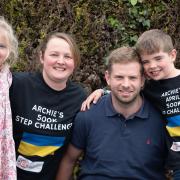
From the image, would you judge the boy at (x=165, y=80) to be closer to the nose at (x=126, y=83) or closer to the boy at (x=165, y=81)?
the boy at (x=165, y=81)

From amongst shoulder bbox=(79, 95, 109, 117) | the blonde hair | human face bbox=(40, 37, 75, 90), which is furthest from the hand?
the blonde hair

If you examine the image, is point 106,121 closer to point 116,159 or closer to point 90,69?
point 116,159

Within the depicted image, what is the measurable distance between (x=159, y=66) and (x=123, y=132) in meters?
0.63

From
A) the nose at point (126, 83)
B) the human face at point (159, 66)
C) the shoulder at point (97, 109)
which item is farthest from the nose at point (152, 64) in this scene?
the shoulder at point (97, 109)

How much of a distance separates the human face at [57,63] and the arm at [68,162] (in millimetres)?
576

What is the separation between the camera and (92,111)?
384cm

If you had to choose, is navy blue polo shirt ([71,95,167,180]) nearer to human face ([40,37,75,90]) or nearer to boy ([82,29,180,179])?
boy ([82,29,180,179])

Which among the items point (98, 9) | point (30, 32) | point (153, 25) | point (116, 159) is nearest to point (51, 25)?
point (30, 32)

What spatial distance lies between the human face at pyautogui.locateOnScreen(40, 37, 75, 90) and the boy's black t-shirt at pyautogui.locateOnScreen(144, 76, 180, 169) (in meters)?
0.77

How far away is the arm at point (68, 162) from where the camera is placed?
12.8ft

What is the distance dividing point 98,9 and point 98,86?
1.11 meters

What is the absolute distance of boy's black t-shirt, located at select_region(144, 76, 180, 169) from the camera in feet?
11.7

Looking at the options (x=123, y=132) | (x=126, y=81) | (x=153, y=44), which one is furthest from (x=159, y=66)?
(x=123, y=132)

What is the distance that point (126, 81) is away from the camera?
3602 millimetres
